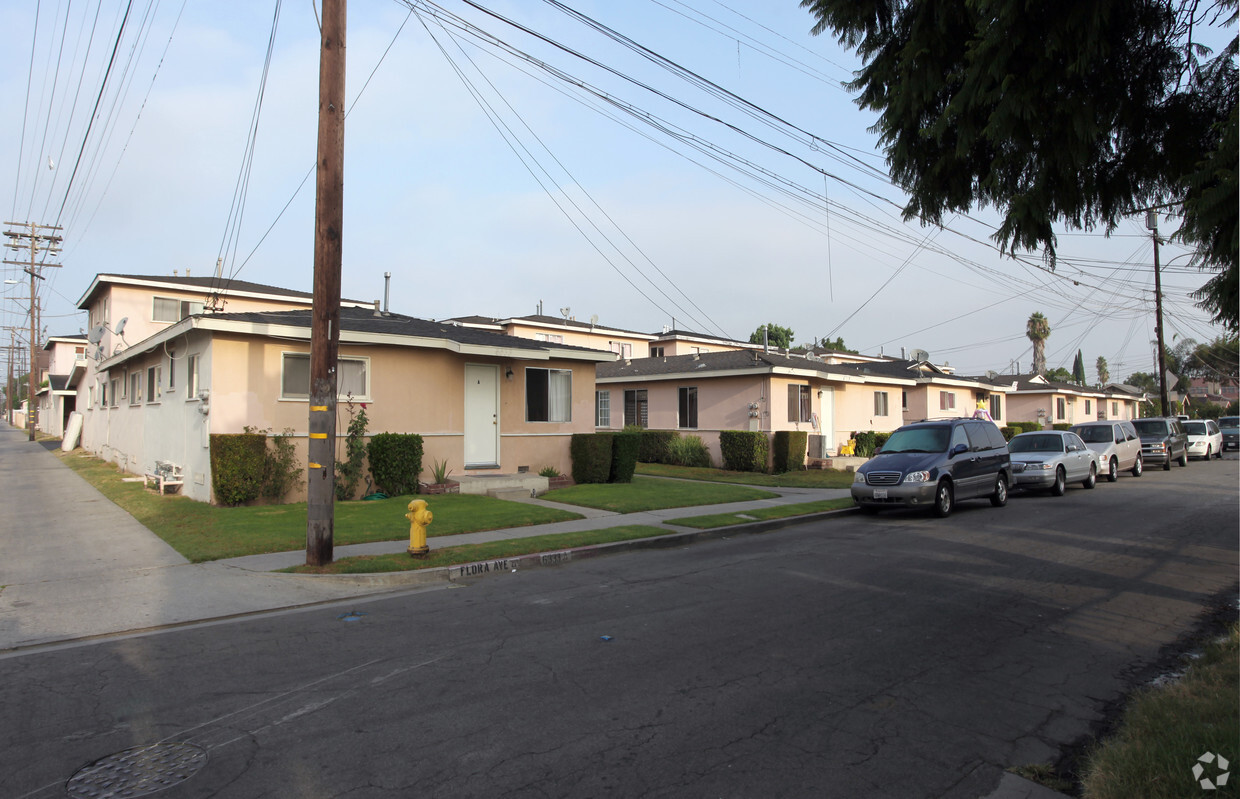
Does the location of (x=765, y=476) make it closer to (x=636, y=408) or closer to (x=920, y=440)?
(x=636, y=408)

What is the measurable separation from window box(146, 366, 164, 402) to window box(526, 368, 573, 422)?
9163 mm

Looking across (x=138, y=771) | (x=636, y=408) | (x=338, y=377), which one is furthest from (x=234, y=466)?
(x=636, y=408)

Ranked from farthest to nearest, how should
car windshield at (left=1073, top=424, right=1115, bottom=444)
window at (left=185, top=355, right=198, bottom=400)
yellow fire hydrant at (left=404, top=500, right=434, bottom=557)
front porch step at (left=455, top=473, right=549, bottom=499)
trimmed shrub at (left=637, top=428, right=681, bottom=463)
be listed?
trimmed shrub at (left=637, top=428, right=681, bottom=463)
car windshield at (left=1073, top=424, right=1115, bottom=444)
front porch step at (left=455, top=473, right=549, bottom=499)
window at (left=185, top=355, right=198, bottom=400)
yellow fire hydrant at (left=404, top=500, right=434, bottom=557)

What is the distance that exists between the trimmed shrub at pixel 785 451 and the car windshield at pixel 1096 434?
29.5 feet

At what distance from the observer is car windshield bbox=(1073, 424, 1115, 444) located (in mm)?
24308

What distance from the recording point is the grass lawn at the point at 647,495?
15203 millimetres

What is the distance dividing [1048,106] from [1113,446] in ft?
73.8

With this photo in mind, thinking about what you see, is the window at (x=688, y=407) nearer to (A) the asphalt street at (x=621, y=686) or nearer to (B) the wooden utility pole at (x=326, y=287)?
(A) the asphalt street at (x=621, y=686)

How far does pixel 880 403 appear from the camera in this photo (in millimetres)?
32844

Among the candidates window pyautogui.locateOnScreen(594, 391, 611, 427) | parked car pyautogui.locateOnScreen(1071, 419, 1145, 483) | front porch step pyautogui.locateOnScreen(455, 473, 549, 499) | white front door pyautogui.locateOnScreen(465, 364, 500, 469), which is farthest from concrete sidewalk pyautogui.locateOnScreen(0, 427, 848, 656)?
window pyautogui.locateOnScreen(594, 391, 611, 427)

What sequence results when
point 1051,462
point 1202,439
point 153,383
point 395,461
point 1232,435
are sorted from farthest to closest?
point 1232,435, point 1202,439, point 153,383, point 1051,462, point 395,461

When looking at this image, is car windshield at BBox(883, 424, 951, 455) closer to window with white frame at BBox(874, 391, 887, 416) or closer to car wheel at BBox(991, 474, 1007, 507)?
car wheel at BBox(991, 474, 1007, 507)

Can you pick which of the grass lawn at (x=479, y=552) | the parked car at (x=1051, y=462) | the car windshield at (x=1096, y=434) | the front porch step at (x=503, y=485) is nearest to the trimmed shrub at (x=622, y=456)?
the front porch step at (x=503, y=485)

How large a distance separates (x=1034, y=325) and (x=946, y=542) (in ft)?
219
